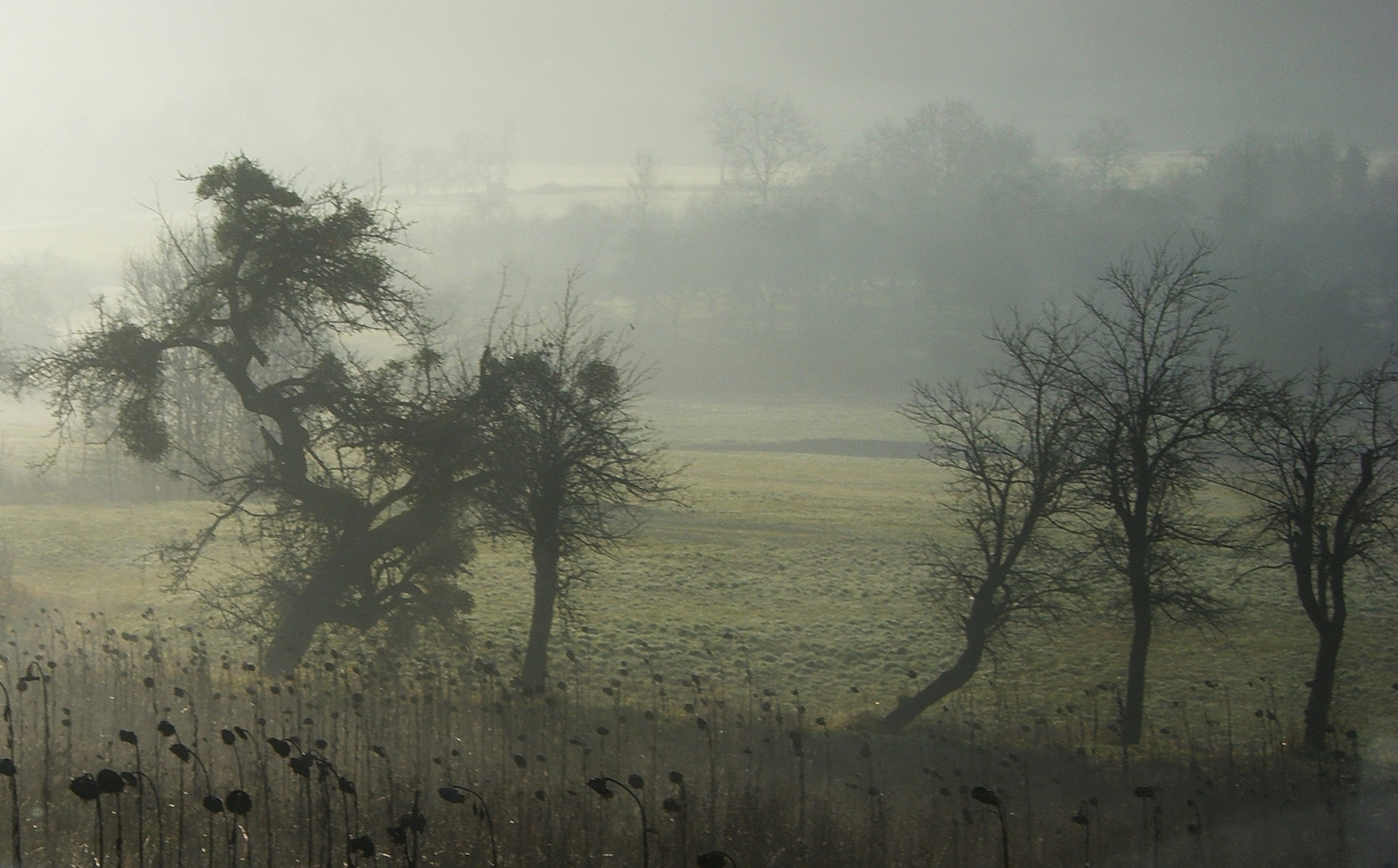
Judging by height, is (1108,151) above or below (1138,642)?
above

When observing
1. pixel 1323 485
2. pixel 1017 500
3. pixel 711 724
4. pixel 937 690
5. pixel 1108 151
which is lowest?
pixel 937 690

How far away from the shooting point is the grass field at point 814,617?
19531 mm

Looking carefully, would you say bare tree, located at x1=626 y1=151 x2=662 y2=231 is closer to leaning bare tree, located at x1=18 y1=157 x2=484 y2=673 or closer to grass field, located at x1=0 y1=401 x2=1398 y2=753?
grass field, located at x1=0 y1=401 x2=1398 y2=753

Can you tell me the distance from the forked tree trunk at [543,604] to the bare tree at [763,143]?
94.6m

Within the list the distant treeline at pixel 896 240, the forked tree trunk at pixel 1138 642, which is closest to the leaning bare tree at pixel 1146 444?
the forked tree trunk at pixel 1138 642

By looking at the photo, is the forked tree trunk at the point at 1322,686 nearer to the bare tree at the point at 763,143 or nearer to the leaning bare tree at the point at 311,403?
the leaning bare tree at the point at 311,403

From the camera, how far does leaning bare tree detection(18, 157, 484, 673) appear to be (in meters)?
15.7

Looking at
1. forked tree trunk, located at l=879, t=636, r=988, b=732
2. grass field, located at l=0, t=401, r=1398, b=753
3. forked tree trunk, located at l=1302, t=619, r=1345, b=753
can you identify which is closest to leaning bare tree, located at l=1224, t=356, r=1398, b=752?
forked tree trunk, located at l=1302, t=619, r=1345, b=753

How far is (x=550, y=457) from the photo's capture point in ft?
56.2

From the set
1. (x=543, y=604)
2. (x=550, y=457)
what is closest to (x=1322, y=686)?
(x=543, y=604)

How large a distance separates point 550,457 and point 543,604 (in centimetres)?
244

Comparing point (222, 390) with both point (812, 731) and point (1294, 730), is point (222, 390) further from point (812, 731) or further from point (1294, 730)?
point (1294, 730)

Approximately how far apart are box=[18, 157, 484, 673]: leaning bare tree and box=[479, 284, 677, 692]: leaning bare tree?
56 centimetres

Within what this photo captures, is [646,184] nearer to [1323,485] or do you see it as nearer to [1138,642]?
[1323,485]
